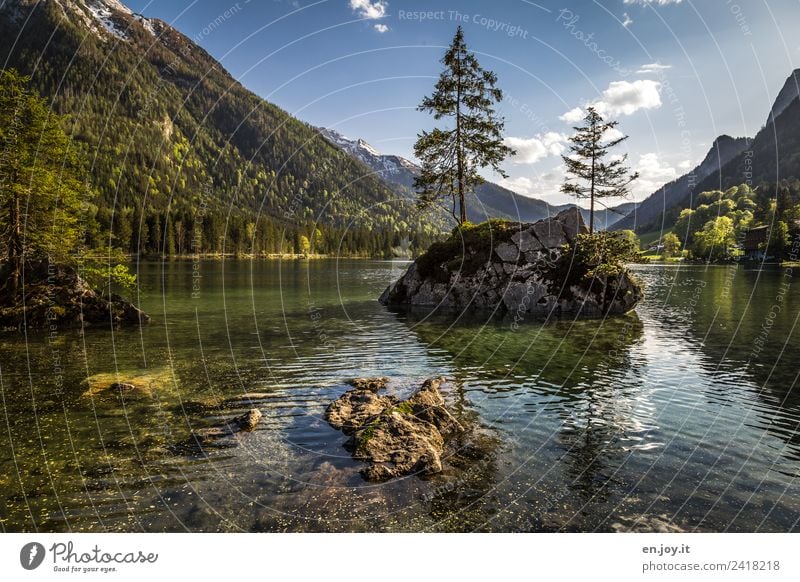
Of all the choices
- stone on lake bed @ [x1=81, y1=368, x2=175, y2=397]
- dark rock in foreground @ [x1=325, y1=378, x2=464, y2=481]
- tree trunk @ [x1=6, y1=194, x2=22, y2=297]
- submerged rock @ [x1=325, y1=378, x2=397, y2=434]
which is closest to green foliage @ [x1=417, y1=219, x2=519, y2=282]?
submerged rock @ [x1=325, y1=378, x2=397, y2=434]

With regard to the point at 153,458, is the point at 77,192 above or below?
above

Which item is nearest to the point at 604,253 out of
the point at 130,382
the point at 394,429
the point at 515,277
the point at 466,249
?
the point at 515,277

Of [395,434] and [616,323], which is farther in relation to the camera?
[616,323]

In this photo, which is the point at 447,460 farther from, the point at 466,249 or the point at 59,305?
the point at 466,249

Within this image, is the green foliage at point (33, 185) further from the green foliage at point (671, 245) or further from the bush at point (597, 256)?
the green foliage at point (671, 245)

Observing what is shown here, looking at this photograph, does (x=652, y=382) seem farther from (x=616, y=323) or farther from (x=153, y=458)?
(x=153, y=458)

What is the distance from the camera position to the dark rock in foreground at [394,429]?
11031mm

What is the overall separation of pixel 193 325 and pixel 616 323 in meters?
32.9

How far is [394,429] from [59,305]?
30.1 meters

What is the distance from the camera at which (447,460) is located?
38.1ft

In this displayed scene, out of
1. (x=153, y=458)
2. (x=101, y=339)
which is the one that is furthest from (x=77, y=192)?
(x=153, y=458)

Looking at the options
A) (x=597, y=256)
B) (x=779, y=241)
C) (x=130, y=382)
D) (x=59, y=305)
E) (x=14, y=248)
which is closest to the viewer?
(x=130, y=382)

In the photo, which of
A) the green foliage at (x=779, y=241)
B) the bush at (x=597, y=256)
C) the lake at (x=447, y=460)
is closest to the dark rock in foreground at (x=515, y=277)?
the bush at (x=597, y=256)

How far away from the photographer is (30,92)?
29.6 m
